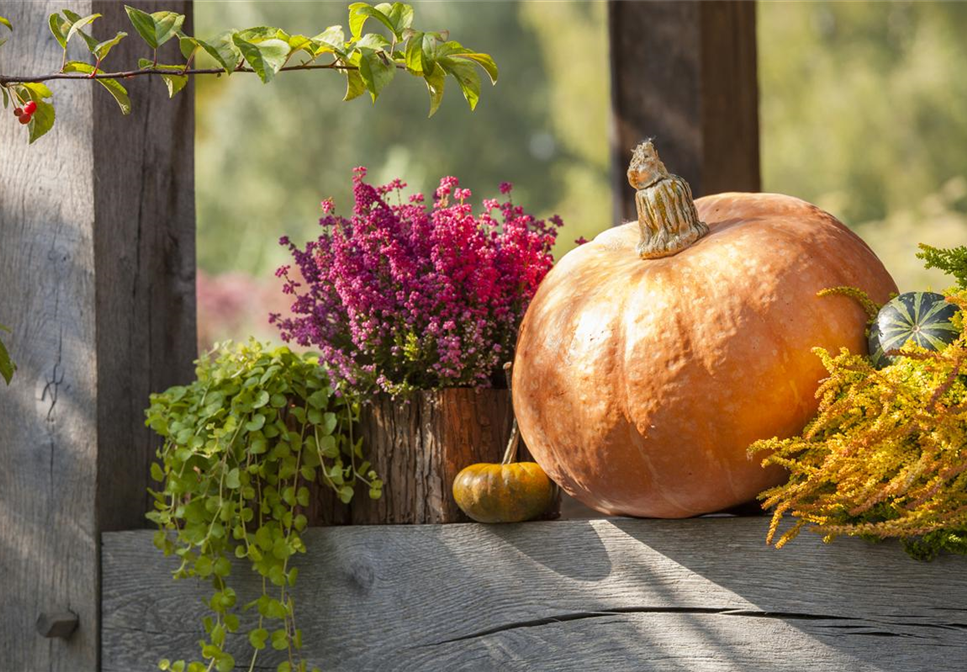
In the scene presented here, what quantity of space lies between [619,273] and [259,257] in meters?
10.2

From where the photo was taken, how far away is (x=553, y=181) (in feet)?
42.2

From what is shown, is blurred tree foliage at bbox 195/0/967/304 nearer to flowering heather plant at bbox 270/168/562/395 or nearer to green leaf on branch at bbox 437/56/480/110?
flowering heather plant at bbox 270/168/562/395

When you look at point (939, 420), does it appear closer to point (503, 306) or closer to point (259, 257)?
point (503, 306)

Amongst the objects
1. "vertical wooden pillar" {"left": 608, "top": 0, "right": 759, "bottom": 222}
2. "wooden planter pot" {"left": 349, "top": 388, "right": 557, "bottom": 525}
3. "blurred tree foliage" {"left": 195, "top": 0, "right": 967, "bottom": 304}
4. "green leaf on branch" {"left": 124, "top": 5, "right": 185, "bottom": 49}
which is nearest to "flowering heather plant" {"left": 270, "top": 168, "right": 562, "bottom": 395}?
"wooden planter pot" {"left": 349, "top": 388, "right": 557, "bottom": 525}

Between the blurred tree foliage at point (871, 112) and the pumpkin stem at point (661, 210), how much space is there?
8.73 meters

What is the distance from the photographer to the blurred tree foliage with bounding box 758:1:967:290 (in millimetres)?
10438

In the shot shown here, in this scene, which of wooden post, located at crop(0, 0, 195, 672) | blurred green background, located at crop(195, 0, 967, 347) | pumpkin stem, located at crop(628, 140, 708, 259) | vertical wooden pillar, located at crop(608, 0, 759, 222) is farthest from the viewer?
blurred green background, located at crop(195, 0, 967, 347)

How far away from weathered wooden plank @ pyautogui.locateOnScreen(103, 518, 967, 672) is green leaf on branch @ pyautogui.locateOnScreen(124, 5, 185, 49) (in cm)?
84

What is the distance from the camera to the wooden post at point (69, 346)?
213 centimetres

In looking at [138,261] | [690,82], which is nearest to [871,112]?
[690,82]

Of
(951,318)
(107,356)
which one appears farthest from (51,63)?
(951,318)

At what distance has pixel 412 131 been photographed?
1305 cm

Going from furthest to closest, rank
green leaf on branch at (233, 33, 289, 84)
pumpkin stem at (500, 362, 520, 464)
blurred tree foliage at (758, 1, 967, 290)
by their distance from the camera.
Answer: blurred tree foliage at (758, 1, 967, 290), pumpkin stem at (500, 362, 520, 464), green leaf on branch at (233, 33, 289, 84)

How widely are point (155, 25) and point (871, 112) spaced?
417 inches
